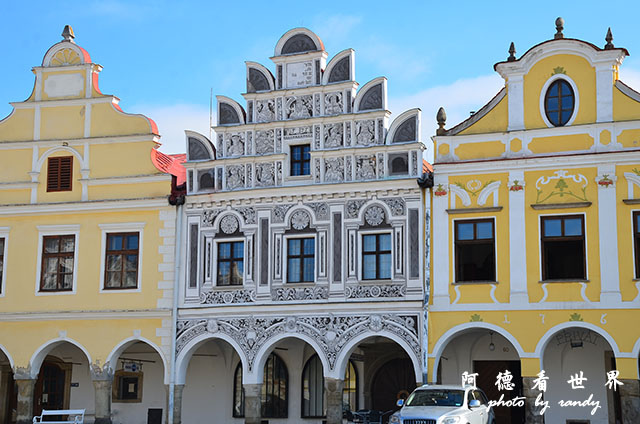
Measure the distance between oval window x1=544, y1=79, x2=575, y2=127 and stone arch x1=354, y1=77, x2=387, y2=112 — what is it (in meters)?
4.45

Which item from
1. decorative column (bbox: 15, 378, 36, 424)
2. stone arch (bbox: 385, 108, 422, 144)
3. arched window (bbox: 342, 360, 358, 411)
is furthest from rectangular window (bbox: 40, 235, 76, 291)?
stone arch (bbox: 385, 108, 422, 144)

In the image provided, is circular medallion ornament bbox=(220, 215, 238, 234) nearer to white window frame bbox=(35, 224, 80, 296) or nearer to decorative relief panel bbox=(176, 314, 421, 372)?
decorative relief panel bbox=(176, 314, 421, 372)

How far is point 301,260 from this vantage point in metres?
27.5

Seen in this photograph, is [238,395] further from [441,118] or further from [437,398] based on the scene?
[441,118]

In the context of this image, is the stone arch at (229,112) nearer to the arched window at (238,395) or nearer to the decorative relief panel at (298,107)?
the decorative relief panel at (298,107)

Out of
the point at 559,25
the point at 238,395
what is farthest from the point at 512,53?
the point at 238,395

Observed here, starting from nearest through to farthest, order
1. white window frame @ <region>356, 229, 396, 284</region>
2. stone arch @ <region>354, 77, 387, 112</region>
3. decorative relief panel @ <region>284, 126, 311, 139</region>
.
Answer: white window frame @ <region>356, 229, 396, 284</region> → stone arch @ <region>354, 77, 387, 112</region> → decorative relief panel @ <region>284, 126, 311, 139</region>

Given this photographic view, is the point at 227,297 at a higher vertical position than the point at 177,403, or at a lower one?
higher

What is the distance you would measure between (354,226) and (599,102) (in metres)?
7.24

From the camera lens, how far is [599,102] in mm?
25219

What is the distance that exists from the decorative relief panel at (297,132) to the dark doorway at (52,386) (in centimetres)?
1047

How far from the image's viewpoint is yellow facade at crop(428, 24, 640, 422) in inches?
965

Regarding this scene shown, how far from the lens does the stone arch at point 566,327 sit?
24.1 m

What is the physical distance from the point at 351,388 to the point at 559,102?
10.5 meters
